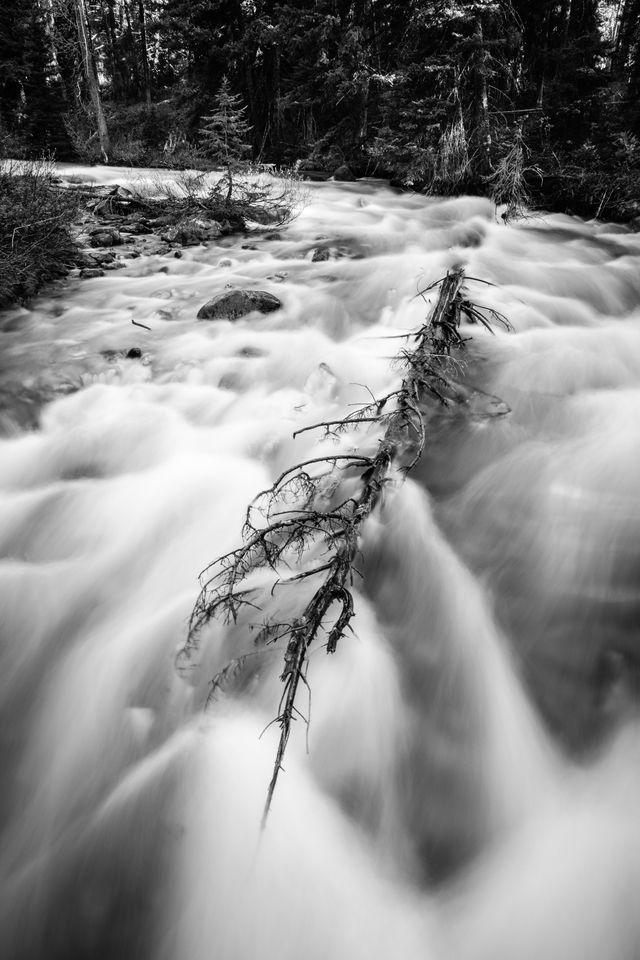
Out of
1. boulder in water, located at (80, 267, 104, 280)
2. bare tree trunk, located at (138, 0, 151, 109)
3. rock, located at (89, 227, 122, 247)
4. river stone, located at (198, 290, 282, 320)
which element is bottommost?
river stone, located at (198, 290, 282, 320)

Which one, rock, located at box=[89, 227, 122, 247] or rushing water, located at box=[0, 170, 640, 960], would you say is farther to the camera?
rock, located at box=[89, 227, 122, 247]

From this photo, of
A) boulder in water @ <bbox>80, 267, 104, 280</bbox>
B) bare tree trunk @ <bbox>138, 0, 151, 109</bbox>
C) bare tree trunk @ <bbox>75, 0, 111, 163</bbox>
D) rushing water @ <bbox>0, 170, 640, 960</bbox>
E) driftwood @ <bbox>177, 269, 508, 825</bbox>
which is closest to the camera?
rushing water @ <bbox>0, 170, 640, 960</bbox>

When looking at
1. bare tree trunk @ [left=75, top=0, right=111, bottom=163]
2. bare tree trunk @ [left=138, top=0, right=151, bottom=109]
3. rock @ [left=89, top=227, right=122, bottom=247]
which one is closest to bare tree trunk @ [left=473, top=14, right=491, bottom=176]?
rock @ [left=89, top=227, right=122, bottom=247]

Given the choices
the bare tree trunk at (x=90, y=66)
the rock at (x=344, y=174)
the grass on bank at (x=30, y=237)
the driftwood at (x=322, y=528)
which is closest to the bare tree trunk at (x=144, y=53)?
the bare tree trunk at (x=90, y=66)

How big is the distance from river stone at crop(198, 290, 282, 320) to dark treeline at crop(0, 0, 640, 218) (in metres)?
3.86

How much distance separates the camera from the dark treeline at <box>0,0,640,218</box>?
27.3 ft

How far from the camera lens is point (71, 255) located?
6.69 m

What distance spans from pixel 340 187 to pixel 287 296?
7138 millimetres

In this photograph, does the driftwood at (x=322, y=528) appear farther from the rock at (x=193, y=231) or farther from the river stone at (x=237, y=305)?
the rock at (x=193, y=231)

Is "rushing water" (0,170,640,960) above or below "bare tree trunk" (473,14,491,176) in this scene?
below

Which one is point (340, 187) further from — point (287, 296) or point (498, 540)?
point (498, 540)

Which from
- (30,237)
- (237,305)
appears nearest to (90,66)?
(30,237)

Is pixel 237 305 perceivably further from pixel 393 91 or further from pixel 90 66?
pixel 90 66

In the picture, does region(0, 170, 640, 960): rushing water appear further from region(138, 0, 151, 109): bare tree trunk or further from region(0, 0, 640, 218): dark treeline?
region(138, 0, 151, 109): bare tree trunk
